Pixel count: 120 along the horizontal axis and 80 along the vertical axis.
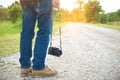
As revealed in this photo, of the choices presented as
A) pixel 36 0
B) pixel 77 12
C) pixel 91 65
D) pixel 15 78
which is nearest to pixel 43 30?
pixel 36 0

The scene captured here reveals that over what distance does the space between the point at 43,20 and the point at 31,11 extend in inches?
8.2

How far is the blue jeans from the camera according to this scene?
12.1 ft

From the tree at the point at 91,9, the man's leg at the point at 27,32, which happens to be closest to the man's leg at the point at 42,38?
the man's leg at the point at 27,32

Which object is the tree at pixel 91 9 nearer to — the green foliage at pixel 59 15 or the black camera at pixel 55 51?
the green foliage at pixel 59 15

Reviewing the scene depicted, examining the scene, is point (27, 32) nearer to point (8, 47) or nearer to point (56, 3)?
point (56, 3)

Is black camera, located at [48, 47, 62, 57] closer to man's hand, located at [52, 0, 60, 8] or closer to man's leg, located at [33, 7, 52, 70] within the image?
man's leg, located at [33, 7, 52, 70]

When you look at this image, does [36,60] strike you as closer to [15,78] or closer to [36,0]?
[15,78]

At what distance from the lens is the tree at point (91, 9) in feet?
281

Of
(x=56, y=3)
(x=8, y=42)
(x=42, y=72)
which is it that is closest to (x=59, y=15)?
(x=56, y=3)

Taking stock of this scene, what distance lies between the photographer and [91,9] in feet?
286

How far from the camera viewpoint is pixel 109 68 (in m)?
4.38

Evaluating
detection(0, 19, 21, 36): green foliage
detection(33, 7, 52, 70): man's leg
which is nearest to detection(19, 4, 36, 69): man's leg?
detection(33, 7, 52, 70): man's leg

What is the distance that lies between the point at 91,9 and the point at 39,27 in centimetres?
8458

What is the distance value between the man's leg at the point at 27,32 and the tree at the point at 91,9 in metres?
82.5
